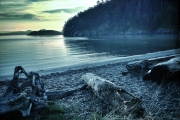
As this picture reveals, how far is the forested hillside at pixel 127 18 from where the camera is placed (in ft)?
258

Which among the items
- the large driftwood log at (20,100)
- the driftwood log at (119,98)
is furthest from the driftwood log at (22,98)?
the driftwood log at (119,98)

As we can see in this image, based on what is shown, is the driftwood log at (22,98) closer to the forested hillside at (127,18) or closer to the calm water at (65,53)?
the calm water at (65,53)

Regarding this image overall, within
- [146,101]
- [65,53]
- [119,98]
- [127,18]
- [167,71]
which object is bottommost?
[146,101]

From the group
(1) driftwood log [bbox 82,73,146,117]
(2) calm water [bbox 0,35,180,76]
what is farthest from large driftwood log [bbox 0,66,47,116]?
(2) calm water [bbox 0,35,180,76]

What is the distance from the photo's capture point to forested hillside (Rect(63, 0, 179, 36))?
258ft

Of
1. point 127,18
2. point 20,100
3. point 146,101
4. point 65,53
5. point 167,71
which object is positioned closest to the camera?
point 20,100

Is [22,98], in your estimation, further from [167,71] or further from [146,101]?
[167,71]

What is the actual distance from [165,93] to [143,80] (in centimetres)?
223

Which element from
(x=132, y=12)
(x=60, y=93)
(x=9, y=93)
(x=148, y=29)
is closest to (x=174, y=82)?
(x=60, y=93)

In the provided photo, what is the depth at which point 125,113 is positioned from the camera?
4.07 metres

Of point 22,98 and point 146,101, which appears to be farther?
point 146,101

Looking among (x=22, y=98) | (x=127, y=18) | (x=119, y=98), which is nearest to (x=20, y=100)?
(x=22, y=98)

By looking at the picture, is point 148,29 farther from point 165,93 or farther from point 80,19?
point 165,93

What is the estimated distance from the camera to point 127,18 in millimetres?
104875
